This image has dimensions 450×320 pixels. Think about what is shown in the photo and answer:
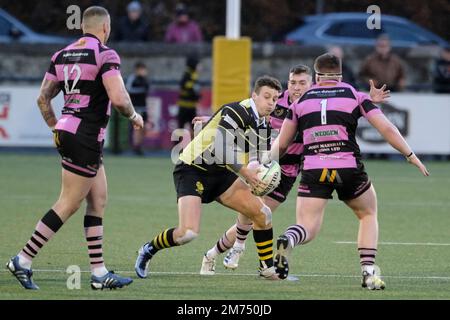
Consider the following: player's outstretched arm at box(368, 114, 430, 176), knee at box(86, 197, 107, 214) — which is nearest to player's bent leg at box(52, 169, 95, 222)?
knee at box(86, 197, 107, 214)

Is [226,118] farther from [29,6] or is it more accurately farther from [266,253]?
[29,6]

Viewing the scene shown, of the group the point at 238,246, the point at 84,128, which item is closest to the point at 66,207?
the point at 84,128

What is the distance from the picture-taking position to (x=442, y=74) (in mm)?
25281

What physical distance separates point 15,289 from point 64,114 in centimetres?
138

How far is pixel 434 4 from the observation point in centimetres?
3195

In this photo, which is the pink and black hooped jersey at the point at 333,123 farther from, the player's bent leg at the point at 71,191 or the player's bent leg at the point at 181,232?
the player's bent leg at the point at 71,191

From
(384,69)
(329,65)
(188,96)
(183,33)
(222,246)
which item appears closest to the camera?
(329,65)

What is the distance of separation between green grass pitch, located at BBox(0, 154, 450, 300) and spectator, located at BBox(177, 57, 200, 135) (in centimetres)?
293

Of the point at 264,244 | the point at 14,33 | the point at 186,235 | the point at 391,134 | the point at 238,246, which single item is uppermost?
the point at 14,33

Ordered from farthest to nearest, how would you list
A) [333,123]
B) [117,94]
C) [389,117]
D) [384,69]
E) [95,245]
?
[384,69] < [389,117] < [333,123] < [95,245] < [117,94]

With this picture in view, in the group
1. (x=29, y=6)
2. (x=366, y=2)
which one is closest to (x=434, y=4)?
(x=366, y=2)

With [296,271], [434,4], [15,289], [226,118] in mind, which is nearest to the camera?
[15,289]

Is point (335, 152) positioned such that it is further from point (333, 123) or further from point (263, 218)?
point (263, 218)

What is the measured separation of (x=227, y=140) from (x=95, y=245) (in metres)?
1.34
